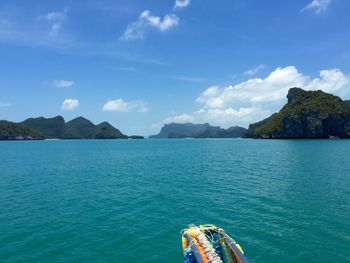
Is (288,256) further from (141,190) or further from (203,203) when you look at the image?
(141,190)

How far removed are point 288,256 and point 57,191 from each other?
38.6m

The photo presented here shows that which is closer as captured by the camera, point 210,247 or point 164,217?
point 210,247

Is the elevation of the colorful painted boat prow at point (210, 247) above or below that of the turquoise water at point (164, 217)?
above

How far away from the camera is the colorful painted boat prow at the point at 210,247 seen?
1823 centimetres

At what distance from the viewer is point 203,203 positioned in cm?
4044

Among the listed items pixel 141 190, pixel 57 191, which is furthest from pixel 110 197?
pixel 57 191

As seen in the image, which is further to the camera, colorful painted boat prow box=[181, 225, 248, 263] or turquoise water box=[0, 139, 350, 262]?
turquoise water box=[0, 139, 350, 262]

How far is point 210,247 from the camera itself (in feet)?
63.9

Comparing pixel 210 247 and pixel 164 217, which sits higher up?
pixel 210 247

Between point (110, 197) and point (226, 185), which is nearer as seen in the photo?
point (110, 197)

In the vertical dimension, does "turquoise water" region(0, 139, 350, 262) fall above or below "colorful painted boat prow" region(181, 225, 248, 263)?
below

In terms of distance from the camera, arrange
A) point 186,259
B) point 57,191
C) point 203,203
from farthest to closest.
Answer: point 57,191, point 203,203, point 186,259

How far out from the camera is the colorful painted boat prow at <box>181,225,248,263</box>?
18.2 m

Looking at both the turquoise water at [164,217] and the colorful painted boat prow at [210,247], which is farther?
the turquoise water at [164,217]
